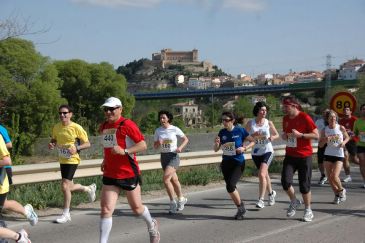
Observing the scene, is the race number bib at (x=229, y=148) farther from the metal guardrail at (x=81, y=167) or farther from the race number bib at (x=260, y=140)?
the metal guardrail at (x=81, y=167)

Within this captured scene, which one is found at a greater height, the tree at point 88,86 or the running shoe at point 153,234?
the tree at point 88,86

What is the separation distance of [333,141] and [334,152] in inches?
8.3

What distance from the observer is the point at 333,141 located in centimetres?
1060

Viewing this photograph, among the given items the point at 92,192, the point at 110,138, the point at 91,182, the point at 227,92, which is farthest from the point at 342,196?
the point at 227,92

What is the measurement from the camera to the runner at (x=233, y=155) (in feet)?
28.6

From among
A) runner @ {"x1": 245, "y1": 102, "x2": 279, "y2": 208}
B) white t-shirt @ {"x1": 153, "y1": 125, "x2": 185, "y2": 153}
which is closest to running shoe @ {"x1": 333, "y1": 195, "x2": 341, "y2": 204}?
runner @ {"x1": 245, "y1": 102, "x2": 279, "y2": 208}

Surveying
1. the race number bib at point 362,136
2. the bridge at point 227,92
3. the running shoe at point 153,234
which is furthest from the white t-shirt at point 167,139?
the bridge at point 227,92

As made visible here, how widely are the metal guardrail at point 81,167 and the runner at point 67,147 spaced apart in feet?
2.77

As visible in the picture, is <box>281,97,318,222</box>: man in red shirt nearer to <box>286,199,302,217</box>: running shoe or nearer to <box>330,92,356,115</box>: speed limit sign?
<box>286,199,302,217</box>: running shoe

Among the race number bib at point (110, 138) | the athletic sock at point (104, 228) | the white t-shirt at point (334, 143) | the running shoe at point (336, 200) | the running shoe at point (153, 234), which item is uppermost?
the race number bib at point (110, 138)

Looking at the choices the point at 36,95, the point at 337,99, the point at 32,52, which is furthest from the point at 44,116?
the point at 337,99

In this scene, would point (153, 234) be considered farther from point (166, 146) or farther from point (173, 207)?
point (166, 146)

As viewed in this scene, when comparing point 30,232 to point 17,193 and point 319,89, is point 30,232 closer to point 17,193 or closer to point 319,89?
point 17,193

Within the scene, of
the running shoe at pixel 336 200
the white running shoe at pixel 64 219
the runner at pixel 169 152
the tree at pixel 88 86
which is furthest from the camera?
the tree at pixel 88 86
